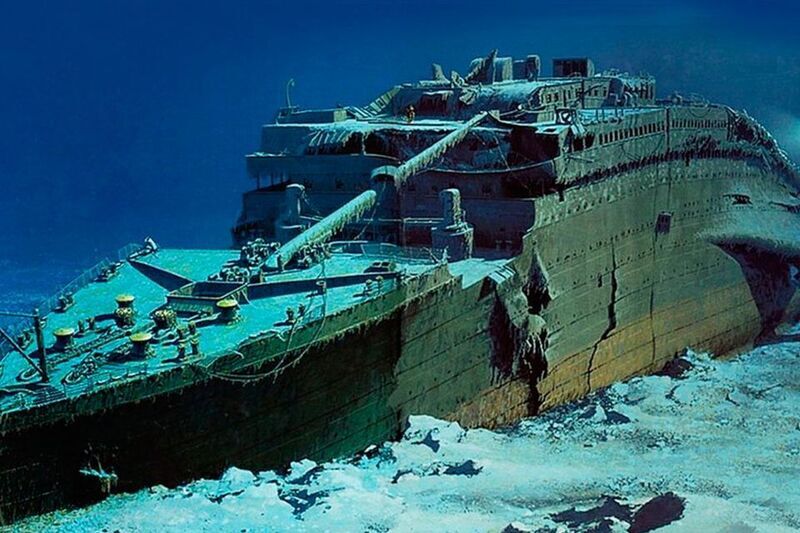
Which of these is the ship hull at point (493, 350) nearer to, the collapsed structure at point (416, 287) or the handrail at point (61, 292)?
the collapsed structure at point (416, 287)

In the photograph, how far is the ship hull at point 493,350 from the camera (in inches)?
637

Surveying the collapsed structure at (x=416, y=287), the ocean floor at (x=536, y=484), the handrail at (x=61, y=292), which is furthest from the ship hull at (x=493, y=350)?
the handrail at (x=61, y=292)

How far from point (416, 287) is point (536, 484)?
5.14 m

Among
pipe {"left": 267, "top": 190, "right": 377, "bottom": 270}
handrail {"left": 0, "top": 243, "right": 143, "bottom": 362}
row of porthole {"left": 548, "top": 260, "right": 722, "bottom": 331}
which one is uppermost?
pipe {"left": 267, "top": 190, "right": 377, "bottom": 270}

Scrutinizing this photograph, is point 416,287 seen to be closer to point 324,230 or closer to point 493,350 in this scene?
point 493,350

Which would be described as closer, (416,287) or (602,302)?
(416,287)

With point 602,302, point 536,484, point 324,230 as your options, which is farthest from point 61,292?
point 602,302

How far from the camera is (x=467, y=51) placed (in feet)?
337

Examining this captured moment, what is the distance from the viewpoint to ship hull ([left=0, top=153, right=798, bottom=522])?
16172 millimetres

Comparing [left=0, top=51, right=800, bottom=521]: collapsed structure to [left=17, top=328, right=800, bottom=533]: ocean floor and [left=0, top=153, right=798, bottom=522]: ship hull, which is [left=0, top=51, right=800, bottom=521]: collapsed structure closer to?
[left=0, top=153, right=798, bottom=522]: ship hull

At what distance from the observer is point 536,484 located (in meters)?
19.2

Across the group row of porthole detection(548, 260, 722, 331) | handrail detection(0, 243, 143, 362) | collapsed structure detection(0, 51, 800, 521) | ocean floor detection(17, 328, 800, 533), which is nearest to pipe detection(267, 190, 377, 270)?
collapsed structure detection(0, 51, 800, 521)

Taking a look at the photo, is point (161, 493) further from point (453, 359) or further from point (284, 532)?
point (453, 359)

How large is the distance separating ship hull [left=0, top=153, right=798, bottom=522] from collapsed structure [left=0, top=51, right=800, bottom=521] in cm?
6
